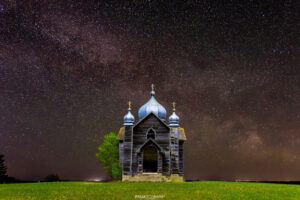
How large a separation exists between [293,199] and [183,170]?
2079 cm

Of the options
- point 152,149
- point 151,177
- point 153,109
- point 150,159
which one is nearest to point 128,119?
point 152,149

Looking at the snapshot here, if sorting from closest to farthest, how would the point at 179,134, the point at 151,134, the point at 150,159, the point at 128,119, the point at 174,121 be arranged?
1. the point at 151,134
2. the point at 128,119
3. the point at 150,159
4. the point at 174,121
5. the point at 179,134

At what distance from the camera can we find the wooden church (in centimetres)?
3472

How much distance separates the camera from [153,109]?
135ft

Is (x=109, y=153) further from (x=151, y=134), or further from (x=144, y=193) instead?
(x=144, y=193)

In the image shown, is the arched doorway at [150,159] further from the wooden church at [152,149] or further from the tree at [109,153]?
the tree at [109,153]

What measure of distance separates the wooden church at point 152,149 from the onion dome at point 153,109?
3.39m

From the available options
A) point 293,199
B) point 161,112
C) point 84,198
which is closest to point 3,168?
point 161,112

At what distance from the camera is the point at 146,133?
119ft

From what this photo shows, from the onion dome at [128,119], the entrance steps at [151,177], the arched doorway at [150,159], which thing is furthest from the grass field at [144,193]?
the onion dome at [128,119]

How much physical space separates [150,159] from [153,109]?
7.51 m

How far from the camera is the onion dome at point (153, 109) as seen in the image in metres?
41.0

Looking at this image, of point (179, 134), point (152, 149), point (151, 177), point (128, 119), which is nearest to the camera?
point (151, 177)

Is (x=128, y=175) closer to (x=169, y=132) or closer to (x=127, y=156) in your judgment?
(x=127, y=156)
